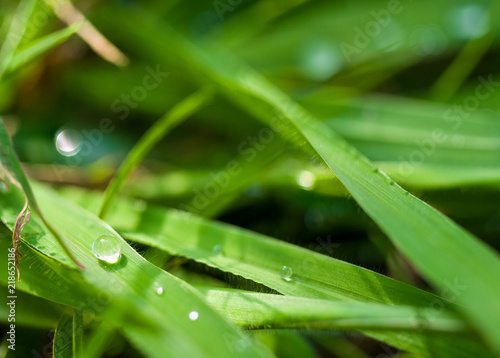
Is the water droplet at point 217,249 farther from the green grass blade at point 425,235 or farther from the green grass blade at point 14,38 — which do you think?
the green grass blade at point 14,38

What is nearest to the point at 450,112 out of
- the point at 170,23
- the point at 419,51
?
the point at 419,51

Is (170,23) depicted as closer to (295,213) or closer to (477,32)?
(295,213)

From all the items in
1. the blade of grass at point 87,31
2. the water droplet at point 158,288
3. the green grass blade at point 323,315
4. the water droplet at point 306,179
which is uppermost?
the blade of grass at point 87,31

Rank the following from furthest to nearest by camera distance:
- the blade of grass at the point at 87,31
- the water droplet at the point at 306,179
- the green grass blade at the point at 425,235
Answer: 1. the blade of grass at the point at 87,31
2. the water droplet at the point at 306,179
3. the green grass blade at the point at 425,235

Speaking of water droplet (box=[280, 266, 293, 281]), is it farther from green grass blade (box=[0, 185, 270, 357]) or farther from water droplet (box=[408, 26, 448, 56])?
water droplet (box=[408, 26, 448, 56])

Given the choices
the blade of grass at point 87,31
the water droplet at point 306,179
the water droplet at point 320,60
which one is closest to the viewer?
the water droplet at point 306,179

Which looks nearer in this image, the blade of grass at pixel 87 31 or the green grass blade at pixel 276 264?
the green grass blade at pixel 276 264

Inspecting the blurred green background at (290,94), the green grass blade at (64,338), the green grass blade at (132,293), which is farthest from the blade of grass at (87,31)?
the green grass blade at (64,338)
